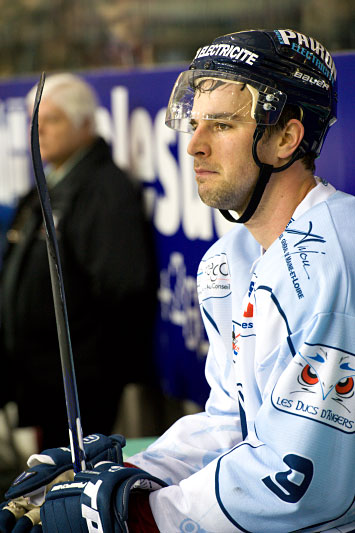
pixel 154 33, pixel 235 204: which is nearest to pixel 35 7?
pixel 154 33

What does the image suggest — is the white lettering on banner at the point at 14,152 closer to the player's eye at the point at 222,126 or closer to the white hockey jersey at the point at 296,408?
the player's eye at the point at 222,126

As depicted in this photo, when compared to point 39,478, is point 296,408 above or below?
above

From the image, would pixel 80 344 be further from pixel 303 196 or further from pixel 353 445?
pixel 353 445

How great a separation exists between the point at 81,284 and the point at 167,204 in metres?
0.55

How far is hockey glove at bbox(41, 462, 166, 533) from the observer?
1600mm

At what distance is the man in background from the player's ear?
2159mm

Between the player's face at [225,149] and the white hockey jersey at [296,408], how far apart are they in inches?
8.7

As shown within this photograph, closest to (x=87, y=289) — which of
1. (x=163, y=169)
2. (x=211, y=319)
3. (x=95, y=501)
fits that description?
(x=163, y=169)

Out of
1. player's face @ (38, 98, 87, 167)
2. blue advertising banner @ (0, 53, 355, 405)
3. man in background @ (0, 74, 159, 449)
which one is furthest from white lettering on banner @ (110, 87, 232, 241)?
player's face @ (38, 98, 87, 167)

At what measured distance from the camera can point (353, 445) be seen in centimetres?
153

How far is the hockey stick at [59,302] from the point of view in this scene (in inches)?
66.4

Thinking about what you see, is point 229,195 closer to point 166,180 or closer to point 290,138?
point 290,138

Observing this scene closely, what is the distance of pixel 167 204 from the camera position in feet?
13.0

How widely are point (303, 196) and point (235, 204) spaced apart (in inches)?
6.0
